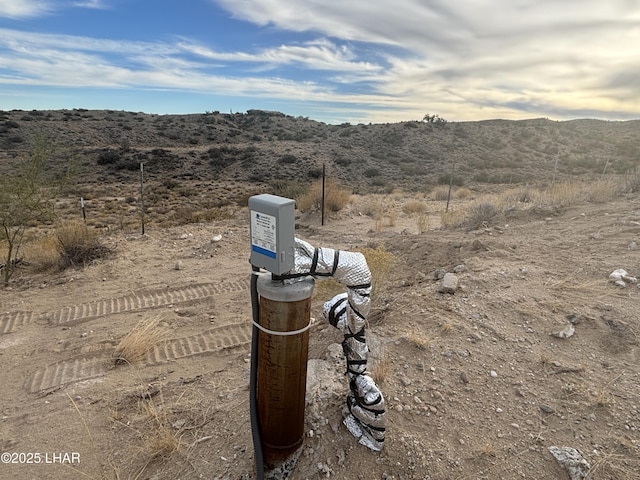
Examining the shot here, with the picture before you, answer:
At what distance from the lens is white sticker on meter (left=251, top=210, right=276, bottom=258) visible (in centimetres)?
194

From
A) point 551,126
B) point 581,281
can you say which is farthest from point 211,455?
point 551,126

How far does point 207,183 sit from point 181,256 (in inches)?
572

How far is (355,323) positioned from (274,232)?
0.86 metres

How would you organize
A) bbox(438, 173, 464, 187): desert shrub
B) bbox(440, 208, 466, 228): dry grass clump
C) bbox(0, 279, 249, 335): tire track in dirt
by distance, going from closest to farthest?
bbox(0, 279, 249, 335): tire track in dirt, bbox(440, 208, 466, 228): dry grass clump, bbox(438, 173, 464, 187): desert shrub

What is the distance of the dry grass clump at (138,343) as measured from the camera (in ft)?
14.0

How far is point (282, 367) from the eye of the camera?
85.4 inches

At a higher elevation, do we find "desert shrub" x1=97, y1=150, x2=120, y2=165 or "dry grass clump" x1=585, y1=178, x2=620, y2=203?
"dry grass clump" x1=585, y1=178, x2=620, y2=203

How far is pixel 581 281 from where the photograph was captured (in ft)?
15.8

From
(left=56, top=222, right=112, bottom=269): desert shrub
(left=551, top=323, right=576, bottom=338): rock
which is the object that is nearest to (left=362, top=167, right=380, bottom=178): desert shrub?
(left=56, top=222, right=112, bottom=269): desert shrub

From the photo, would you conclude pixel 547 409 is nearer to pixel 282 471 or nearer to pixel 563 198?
pixel 282 471

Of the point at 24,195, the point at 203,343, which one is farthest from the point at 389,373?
the point at 24,195

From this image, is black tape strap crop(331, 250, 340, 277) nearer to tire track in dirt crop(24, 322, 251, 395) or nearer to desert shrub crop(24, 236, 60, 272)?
tire track in dirt crop(24, 322, 251, 395)

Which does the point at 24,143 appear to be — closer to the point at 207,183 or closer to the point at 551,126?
the point at 207,183

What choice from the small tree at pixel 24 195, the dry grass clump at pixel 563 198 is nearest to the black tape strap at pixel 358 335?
the small tree at pixel 24 195
